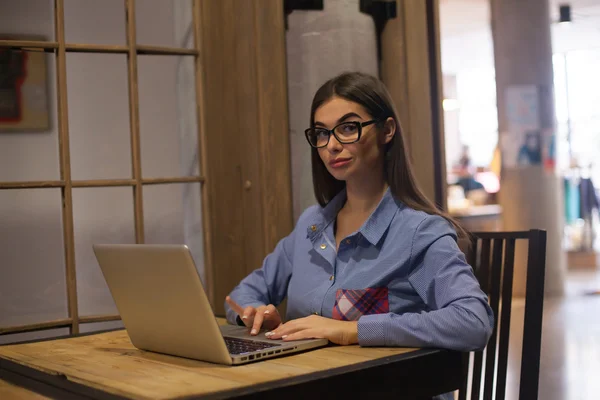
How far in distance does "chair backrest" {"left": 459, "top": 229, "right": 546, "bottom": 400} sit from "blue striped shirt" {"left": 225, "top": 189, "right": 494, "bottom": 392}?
224 mm

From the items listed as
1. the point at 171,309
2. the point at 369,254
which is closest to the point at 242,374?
the point at 171,309

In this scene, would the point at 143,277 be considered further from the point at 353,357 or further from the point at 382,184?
the point at 382,184

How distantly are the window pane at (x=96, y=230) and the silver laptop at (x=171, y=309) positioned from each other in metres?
1.11

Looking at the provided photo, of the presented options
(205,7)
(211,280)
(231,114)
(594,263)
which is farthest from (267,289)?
(594,263)

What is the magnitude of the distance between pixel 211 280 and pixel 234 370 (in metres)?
1.53

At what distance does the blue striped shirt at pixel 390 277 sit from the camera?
175 centimetres

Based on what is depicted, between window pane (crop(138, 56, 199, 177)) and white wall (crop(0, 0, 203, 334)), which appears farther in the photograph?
window pane (crop(138, 56, 199, 177))

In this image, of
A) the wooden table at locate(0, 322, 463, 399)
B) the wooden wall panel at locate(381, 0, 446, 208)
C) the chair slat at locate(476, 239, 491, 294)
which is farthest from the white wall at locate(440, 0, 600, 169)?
the wooden table at locate(0, 322, 463, 399)

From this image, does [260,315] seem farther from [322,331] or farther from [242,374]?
[242,374]

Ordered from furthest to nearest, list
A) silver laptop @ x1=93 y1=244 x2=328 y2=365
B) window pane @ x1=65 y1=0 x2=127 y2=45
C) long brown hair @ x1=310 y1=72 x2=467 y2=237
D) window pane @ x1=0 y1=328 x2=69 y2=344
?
window pane @ x1=65 y1=0 x2=127 y2=45
window pane @ x1=0 y1=328 x2=69 y2=344
long brown hair @ x1=310 y1=72 x2=467 y2=237
silver laptop @ x1=93 y1=244 x2=328 y2=365

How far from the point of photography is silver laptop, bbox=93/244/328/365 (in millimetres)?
1570

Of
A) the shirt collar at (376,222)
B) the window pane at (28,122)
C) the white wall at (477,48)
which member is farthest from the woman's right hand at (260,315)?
the white wall at (477,48)

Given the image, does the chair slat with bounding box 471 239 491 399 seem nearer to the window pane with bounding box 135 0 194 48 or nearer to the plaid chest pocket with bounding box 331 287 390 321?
the plaid chest pocket with bounding box 331 287 390 321

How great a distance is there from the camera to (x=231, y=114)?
3.07 m
